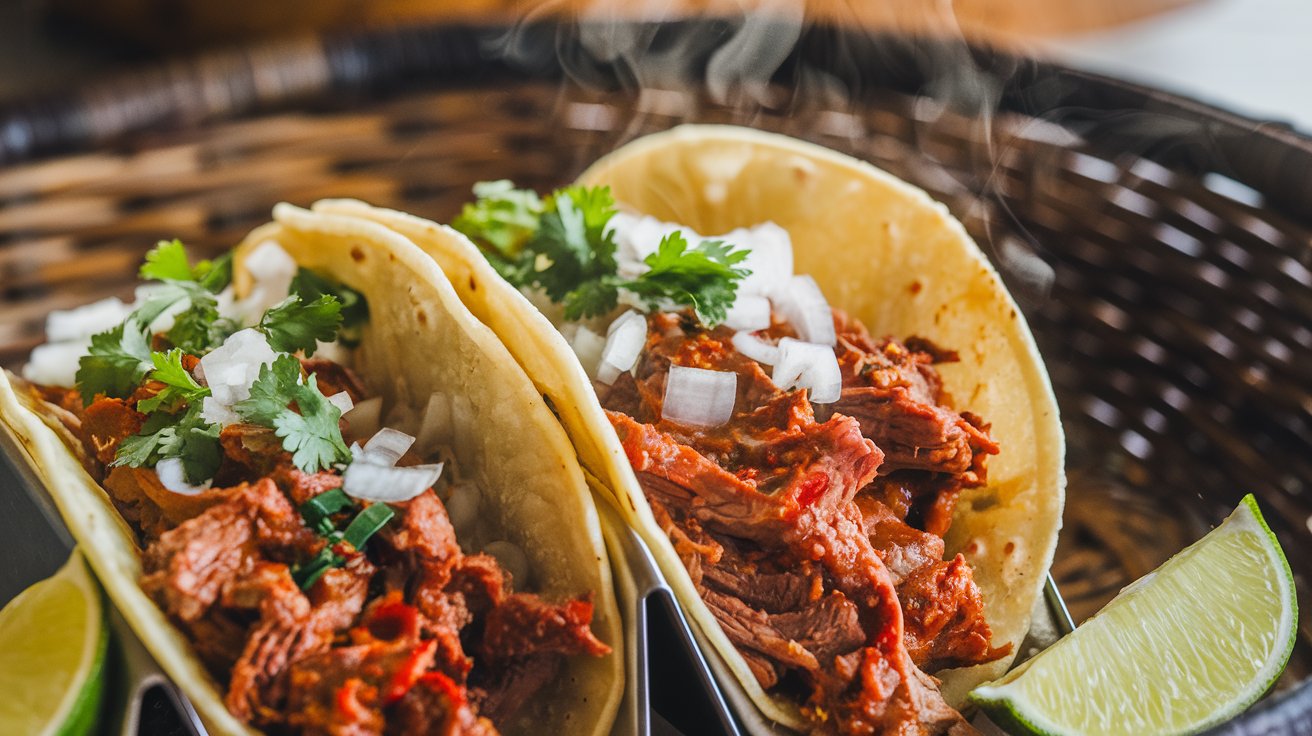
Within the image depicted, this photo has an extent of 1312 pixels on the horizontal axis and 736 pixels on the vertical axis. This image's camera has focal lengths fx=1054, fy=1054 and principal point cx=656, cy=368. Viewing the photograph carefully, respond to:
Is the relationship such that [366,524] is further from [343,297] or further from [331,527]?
[343,297]

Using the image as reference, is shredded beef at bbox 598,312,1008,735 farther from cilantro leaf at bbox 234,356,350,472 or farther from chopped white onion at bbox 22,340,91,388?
chopped white onion at bbox 22,340,91,388

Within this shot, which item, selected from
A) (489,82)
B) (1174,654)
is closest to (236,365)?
(1174,654)

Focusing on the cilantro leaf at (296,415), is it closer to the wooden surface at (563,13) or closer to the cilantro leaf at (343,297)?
the cilantro leaf at (343,297)

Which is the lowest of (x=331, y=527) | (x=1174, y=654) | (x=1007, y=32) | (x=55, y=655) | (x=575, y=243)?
(x=1007, y=32)

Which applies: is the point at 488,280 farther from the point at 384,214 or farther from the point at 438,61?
the point at 438,61

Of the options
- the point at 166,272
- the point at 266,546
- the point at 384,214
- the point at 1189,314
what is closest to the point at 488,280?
the point at 384,214

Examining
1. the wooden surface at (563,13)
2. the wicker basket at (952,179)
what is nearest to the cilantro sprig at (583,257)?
the wicker basket at (952,179)
